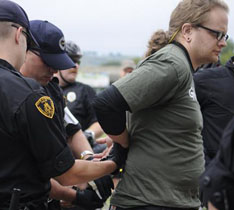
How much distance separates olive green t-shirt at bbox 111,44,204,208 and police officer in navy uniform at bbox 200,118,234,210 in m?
0.74

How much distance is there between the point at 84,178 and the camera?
2586 mm

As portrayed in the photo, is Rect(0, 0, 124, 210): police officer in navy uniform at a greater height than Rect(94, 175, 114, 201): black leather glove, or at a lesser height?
greater

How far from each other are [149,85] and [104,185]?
0.92m

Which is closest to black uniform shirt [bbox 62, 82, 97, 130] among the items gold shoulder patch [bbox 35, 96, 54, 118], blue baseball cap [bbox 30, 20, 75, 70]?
blue baseball cap [bbox 30, 20, 75, 70]

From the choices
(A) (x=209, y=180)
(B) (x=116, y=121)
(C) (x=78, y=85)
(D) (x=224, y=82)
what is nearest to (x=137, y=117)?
(B) (x=116, y=121)

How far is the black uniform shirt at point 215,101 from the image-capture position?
11.3 feet

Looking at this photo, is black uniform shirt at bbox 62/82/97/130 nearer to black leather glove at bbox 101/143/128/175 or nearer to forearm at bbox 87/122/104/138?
forearm at bbox 87/122/104/138

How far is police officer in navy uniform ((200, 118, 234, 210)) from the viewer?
170 cm

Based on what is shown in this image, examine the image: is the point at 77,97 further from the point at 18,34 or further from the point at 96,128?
the point at 18,34

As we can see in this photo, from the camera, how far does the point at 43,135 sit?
7.34 feet

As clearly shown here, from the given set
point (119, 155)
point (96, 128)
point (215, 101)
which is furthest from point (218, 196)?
point (96, 128)

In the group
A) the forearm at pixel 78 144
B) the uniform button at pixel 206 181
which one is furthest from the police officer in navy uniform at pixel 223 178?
the forearm at pixel 78 144

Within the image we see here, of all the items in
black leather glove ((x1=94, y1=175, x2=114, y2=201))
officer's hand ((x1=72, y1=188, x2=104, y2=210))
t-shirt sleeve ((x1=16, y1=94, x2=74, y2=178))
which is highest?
t-shirt sleeve ((x1=16, y1=94, x2=74, y2=178))

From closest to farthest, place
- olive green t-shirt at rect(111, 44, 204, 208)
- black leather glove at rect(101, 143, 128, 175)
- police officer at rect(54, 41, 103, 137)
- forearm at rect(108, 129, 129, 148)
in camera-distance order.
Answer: olive green t-shirt at rect(111, 44, 204, 208) < forearm at rect(108, 129, 129, 148) < black leather glove at rect(101, 143, 128, 175) < police officer at rect(54, 41, 103, 137)
